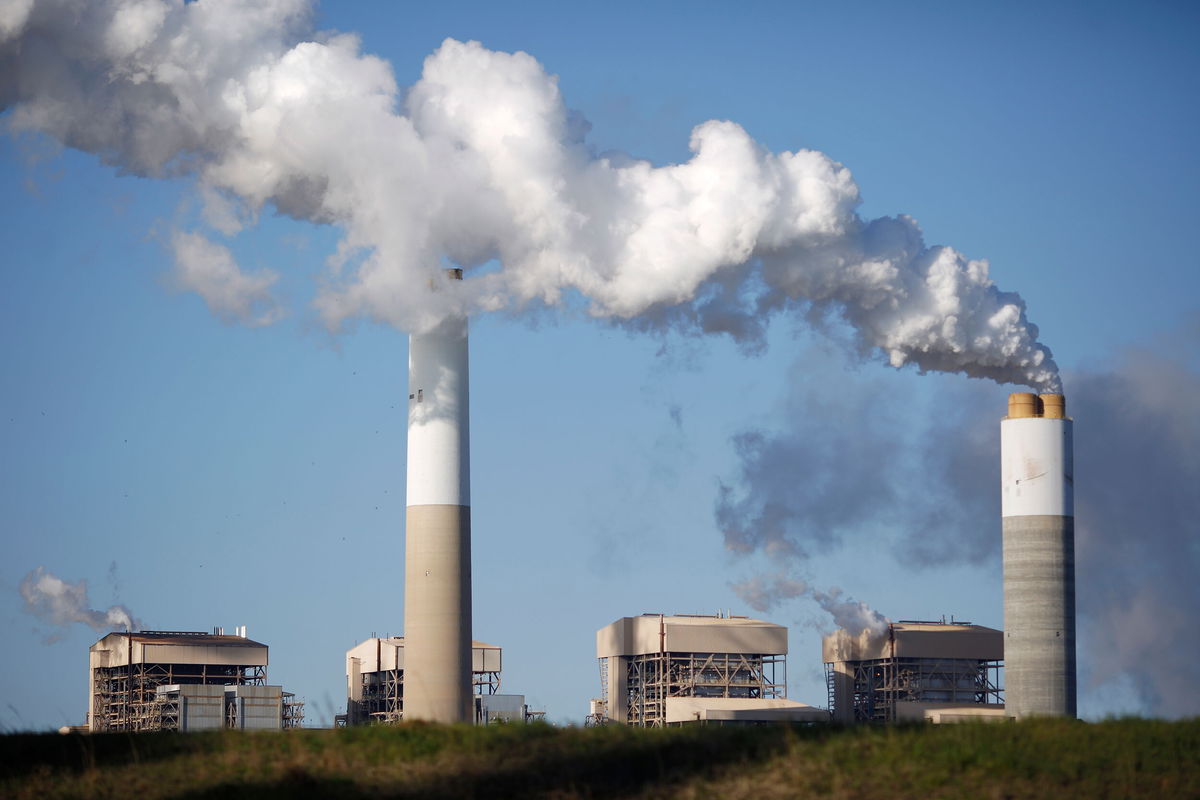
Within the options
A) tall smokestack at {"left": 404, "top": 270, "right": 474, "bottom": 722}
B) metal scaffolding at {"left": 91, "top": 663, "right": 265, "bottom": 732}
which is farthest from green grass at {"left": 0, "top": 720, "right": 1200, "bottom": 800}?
metal scaffolding at {"left": 91, "top": 663, "right": 265, "bottom": 732}

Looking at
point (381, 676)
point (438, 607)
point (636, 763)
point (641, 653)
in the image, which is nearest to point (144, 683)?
point (381, 676)

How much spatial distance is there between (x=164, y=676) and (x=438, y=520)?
33.2 m

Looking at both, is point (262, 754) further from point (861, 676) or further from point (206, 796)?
point (861, 676)

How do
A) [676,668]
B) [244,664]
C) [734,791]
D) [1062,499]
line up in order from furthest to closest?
[244,664]
[676,668]
[1062,499]
[734,791]

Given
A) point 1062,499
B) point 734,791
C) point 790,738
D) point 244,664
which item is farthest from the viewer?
point 244,664

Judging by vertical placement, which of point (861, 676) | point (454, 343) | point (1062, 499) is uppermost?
point (454, 343)

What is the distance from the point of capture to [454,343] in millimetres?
51594

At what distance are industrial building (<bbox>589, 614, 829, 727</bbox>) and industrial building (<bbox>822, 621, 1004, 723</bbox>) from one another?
3483 millimetres

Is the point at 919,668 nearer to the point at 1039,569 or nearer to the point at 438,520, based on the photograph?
the point at 1039,569

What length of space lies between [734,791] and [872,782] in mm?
1761

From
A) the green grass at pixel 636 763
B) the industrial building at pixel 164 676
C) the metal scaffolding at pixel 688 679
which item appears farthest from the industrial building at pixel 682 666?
the green grass at pixel 636 763

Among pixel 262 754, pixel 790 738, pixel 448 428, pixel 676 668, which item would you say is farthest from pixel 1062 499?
pixel 262 754

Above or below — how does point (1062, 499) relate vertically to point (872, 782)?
above

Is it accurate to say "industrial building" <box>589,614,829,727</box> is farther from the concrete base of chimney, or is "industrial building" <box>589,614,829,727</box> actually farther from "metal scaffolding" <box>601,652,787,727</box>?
the concrete base of chimney
